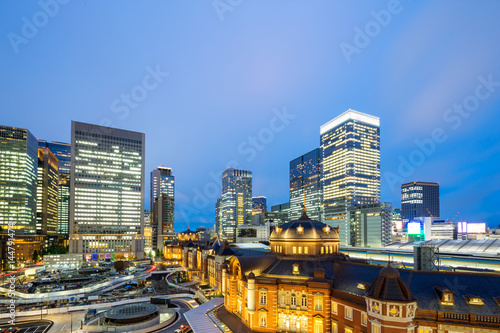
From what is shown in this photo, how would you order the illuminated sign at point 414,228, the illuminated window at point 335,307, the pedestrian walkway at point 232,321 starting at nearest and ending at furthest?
the illuminated window at point 335,307, the pedestrian walkway at point 232,321, the illuminated sign at point 414,228

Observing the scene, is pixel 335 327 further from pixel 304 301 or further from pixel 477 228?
pixel 477 228

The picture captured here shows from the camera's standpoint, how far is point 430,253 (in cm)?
4706

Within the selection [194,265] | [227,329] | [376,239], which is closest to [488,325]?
[227,329]

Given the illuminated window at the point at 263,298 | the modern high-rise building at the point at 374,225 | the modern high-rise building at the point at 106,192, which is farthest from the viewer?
the modern high-rise building at the point at 374,225

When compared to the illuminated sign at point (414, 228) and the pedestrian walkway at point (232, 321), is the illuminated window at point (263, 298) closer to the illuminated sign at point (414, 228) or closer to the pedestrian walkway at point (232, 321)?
the pedestrian walkway at point (232, 321)

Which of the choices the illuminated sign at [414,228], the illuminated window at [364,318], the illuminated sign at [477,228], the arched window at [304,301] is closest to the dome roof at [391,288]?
the illuminated window at [364,318]

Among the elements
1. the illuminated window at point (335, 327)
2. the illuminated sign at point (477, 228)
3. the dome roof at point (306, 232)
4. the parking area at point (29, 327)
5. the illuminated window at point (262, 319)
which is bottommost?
the parking area at point (29, 327)

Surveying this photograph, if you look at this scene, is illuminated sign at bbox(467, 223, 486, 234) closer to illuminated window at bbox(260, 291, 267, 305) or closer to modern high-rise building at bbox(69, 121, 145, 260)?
illuminated window at bbox(260, 291, 267, 305)

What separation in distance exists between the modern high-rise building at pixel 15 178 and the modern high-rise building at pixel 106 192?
100ft

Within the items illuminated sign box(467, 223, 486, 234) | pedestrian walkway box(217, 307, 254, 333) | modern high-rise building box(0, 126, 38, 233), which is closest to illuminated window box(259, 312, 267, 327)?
pedestrian walkway box(217, 307, 254, 333)

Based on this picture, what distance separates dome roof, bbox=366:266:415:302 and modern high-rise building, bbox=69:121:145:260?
172669 millimetres

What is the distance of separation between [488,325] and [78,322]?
70.9 meters

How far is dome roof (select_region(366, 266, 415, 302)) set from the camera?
110ft

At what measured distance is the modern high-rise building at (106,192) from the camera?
578 feet
